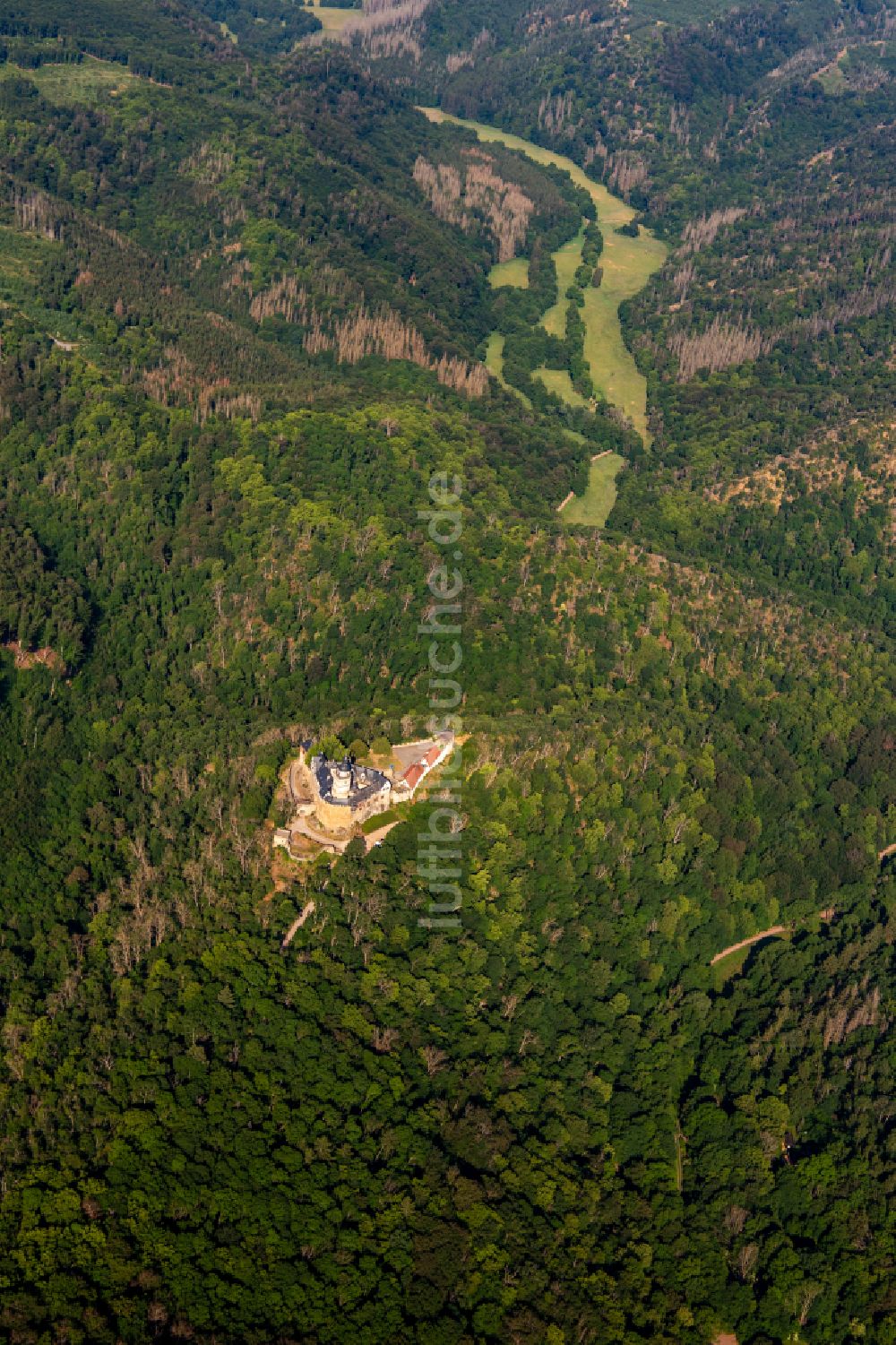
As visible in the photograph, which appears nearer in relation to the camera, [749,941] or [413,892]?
[413,892]

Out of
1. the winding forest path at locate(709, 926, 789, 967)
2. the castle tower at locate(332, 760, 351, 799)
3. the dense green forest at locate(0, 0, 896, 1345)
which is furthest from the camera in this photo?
the winding forest path at locate(709, 926, 789, 967)

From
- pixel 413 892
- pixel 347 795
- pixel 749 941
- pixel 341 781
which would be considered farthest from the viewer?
pixel 749 941

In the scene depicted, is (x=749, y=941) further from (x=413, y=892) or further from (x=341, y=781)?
(x=341, y=781)

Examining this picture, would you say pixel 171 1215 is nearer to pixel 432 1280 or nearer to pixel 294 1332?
pixel 294 1332

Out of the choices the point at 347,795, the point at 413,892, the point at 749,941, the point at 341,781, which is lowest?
the point at 749,941

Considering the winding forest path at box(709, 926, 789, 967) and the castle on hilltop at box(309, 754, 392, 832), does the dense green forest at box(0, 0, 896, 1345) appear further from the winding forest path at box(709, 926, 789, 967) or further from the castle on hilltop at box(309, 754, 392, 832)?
the castle on hilltop at box(309, 754, 392, 832)

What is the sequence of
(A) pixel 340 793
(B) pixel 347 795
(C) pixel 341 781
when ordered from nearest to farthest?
(C) pixel 341 781
(B) pixel 347 795
(A) pixel 340 793

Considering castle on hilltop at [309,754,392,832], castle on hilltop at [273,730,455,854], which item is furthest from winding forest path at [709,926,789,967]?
castle on hilltop at [309,754,392,832]

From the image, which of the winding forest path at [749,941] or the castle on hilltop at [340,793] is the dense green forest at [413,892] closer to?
the winding forest path at [749,941]

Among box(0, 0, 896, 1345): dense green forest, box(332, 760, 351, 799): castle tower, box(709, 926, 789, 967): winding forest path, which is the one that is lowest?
box(709, 926, 789, 967): winding forest path

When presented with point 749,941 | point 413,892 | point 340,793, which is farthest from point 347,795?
point 749,941

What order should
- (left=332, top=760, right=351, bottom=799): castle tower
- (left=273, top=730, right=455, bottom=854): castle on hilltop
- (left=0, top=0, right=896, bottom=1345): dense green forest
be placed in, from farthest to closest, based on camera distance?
Result: (left=273, top=730, right=455, bottom=854): castle on hilltop → (left=332, top=760, right=351, bottom=799): castle tower → (left=0, top=0, right=896, bottom=1345): dense green forest
